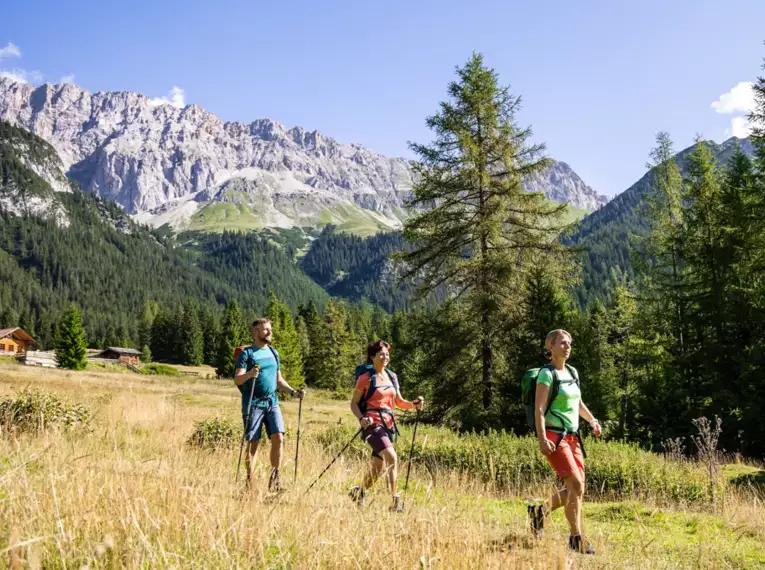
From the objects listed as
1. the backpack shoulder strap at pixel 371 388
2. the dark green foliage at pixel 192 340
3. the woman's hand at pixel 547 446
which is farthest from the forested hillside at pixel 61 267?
the woman's hand at pixel 547 446

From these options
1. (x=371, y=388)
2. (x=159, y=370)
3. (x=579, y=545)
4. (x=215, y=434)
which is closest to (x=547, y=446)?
(x=579, y=545)

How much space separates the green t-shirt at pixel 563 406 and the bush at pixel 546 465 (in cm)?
411

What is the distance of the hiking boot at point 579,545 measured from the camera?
14.7ft

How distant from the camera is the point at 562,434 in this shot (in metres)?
4.80

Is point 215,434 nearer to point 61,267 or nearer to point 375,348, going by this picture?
point 375,348

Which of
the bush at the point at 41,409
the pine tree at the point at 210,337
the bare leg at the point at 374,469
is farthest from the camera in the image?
the pine tree at the point at 210,337

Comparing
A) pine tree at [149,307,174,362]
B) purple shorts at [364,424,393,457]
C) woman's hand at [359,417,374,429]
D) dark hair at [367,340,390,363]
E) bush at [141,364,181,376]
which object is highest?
dark hair at [367,340,390,363]

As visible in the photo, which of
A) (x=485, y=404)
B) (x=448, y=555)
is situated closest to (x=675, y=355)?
(x=485, y=404)

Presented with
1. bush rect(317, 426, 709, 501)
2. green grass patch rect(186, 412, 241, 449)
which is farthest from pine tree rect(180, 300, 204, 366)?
green grass patch rect(186, 412, 241, 449)

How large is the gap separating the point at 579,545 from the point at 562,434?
3.13 ft

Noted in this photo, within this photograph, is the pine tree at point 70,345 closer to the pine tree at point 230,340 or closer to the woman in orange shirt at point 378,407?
the pine tree at point 230,340

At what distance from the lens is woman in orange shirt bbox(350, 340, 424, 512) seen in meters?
5.70

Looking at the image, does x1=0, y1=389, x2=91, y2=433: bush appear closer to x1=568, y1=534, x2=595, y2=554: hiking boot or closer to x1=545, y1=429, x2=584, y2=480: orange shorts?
x1=545, y1=429, x2=584, y2=480: orange shorts

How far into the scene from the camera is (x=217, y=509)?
2.92 m
